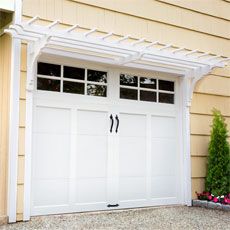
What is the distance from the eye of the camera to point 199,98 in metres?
5.04

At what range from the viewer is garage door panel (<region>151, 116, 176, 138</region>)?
475 cm

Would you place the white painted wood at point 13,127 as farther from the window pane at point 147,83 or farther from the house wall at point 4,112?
the window pane at point 147,83

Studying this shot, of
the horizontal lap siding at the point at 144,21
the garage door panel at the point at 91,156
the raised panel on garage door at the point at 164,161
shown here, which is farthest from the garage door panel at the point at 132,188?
the horizontal lap siding at the point at 144,21

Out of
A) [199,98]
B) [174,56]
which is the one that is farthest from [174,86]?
[174,56]

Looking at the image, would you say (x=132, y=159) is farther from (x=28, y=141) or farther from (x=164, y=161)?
(x=28, y=141)

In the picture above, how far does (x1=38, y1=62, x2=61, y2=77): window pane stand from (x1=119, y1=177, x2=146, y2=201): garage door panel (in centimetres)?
145

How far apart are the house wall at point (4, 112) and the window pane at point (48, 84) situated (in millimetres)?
368

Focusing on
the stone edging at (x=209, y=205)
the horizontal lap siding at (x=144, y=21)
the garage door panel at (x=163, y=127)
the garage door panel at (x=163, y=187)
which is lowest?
the stone edging at (x=209, y=205)

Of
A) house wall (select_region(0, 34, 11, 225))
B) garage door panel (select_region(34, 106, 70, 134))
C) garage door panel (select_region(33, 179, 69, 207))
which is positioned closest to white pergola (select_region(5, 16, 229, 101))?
house wall (select_region(0, 34, 11, 225))

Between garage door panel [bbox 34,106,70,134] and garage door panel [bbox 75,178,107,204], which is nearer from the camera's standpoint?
garage door panel [bbox 34,106,70,134]

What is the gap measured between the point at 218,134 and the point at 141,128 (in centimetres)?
98

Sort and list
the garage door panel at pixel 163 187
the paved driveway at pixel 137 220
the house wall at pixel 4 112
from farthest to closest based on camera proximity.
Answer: the garage door panel at pixel 163 187, the house wall at pixel 4 112, the paved driveway at pixel 137 220

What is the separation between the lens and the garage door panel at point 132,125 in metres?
4.51

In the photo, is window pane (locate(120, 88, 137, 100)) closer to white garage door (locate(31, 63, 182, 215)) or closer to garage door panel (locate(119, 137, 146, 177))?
white garage door (locate(31, 63, 182, 215))
